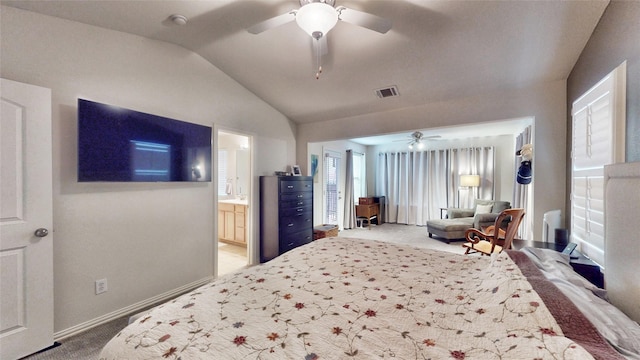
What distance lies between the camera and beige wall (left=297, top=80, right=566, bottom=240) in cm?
262

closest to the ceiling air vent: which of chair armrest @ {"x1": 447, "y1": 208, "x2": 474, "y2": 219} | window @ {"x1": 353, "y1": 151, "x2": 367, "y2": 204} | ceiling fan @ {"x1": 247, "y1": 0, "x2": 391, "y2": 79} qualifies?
ceiling fan @ {"x1": 247, "y1": 0, "x2": 391, "y2": 79}

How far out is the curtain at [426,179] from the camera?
6160 millimetres

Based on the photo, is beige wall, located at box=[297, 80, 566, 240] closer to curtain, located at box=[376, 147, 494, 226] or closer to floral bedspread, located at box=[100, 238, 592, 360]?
floral bedspread, located at box=[100, 238, 592, 360]

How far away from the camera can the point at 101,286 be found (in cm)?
222

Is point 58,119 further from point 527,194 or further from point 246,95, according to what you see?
point 527,194

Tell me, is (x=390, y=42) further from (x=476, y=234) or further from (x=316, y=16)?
(x=476, y=234)

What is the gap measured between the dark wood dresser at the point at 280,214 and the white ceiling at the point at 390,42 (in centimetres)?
139

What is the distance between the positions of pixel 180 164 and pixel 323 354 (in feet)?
8.36

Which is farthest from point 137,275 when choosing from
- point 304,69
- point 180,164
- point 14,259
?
point 304,69

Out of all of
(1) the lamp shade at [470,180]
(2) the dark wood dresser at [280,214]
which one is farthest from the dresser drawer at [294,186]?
(1) the lamp shade at [470,180]

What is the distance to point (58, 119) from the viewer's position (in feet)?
6.54

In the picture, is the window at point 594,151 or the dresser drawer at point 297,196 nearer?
the window at point 594,151

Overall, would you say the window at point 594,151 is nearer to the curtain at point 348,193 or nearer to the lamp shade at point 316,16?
the lamp shade at point 316,16

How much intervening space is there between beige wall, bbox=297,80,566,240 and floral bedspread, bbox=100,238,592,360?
70.9 inches
